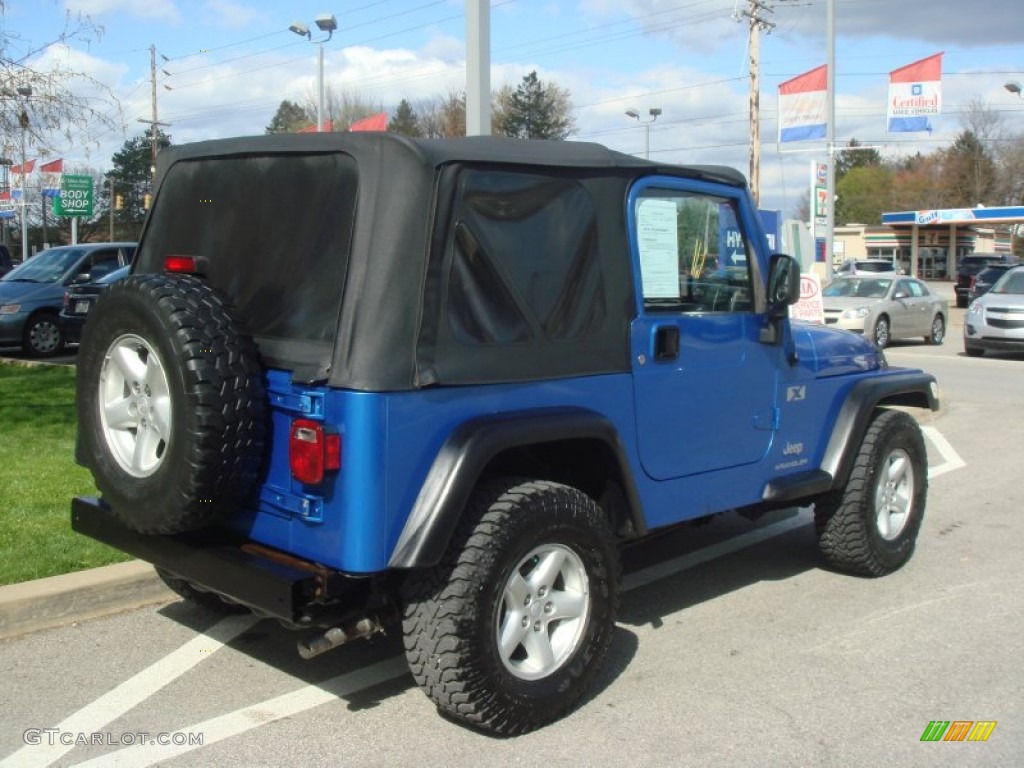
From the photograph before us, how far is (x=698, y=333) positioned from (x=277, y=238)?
6.08ft

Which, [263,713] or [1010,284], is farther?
[1010,284]

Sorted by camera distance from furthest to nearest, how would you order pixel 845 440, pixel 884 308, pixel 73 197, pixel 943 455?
pixel 73 197, pixel 884 308, pixel 943 455, pixel 845 440

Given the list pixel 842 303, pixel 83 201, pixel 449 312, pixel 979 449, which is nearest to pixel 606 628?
pixel 449 312

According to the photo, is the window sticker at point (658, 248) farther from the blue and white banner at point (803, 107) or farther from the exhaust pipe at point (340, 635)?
the blue and white banner at point (803, 107)

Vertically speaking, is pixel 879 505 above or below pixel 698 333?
below

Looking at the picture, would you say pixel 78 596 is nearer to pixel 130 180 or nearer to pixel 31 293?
pixel 31 293

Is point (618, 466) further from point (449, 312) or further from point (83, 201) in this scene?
point (83, 201)

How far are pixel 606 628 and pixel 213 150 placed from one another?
254 cm

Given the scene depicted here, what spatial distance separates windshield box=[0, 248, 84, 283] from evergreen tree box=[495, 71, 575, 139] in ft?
82.9

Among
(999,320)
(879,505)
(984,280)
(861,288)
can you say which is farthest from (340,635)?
(984,280)

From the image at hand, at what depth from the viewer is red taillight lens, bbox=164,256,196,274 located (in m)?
4.05

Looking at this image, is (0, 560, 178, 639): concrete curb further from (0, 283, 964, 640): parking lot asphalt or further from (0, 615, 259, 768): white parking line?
(0, 615, 259, 768): white parking line

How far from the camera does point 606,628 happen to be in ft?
13.7

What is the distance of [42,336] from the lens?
1586 cm
